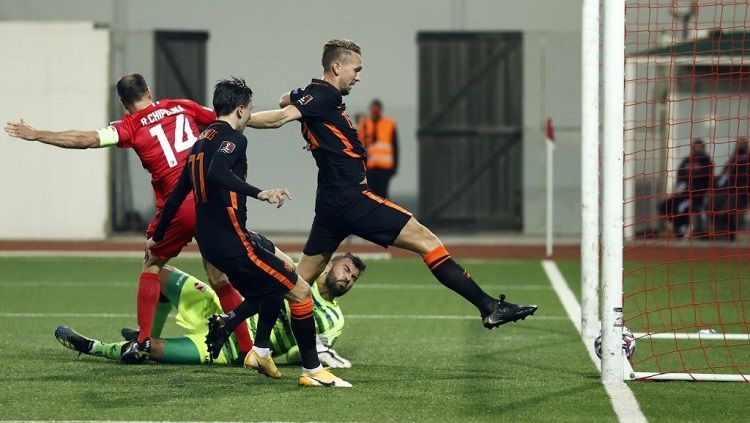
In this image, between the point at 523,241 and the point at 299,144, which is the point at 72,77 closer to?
the point at 299,144

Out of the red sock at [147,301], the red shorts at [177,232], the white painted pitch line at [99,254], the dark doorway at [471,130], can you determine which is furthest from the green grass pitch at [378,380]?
the dark doorway at [471,130]

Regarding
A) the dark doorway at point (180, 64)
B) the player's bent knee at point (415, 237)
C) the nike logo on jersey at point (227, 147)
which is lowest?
the player's bent knee at point (415, 237)

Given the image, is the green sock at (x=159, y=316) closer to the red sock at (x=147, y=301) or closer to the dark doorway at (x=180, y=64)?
the red sock at (x=147, y=301)

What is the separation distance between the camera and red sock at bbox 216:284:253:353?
29.3 ft

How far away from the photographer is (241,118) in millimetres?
8031

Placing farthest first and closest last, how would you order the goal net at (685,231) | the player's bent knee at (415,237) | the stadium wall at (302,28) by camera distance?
the stadium wall at (302,28) < the goal net at (685,231) < the player's bent knee at (415,237)

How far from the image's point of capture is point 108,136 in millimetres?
8930

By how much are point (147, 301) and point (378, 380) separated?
179 centimetres

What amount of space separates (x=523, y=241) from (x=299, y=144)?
4.39 m

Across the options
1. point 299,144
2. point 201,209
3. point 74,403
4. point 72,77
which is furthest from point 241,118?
point 299,144

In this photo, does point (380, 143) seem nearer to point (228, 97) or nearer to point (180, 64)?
point (180, 64)

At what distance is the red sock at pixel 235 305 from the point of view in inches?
352

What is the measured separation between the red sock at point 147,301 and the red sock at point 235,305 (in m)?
0.44

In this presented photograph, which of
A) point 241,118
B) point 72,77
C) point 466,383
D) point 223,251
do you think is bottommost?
point 466,383
